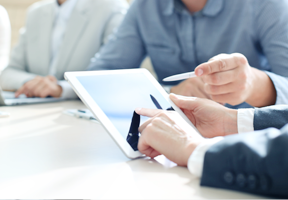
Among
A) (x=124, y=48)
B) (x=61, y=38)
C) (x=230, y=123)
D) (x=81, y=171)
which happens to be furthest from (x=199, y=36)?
(x=61, y=38)

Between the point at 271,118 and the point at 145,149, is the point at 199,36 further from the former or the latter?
the point at 145,149

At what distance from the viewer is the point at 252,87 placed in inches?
26.9

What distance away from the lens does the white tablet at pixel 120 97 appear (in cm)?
44

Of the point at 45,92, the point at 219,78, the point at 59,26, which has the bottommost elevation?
the point at 45,92

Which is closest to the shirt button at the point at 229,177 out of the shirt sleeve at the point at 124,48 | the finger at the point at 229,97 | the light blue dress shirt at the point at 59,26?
the finger at the point at 229,97

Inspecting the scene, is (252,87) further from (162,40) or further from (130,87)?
(162,40)

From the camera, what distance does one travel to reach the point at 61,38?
5.03 ft

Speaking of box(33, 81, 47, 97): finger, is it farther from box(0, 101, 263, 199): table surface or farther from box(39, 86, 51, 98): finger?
box(0, 101, 263, 199): table surface

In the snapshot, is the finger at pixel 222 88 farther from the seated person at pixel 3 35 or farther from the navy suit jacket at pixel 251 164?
the seated person at pixel 3 35

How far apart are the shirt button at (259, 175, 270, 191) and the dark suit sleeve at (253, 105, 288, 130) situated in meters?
0.22

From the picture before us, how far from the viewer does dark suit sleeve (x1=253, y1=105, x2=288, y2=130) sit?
0.48m

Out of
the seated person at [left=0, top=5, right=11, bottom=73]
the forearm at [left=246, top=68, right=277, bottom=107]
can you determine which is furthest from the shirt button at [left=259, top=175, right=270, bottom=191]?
the seated person at [left=0, top=5, right=11, bottom=73]

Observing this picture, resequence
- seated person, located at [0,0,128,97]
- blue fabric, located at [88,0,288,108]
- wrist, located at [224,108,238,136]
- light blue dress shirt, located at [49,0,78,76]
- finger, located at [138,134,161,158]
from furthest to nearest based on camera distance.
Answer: light blue dress shirt, located at [49,0,78,76], seated person, located at [0,0,128,97], blue fabric, located at [88,0,288,108], wrist, located at [224,108,238,136], finger, located at [138,134,161,158]

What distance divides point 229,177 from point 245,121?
238mm
